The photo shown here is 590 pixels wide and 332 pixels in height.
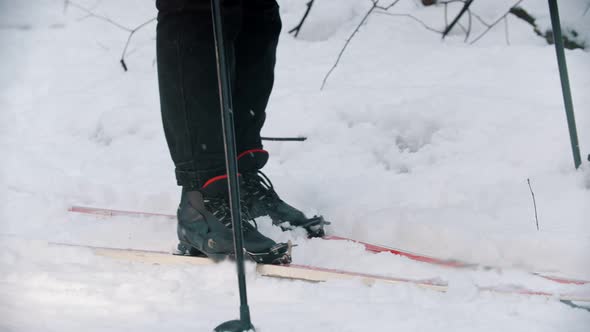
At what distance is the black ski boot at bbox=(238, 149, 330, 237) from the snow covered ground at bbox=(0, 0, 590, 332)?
0.04 metres

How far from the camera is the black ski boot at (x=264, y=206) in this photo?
1.63 m

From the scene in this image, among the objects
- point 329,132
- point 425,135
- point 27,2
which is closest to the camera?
point 425,135

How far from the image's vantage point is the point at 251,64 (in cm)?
165

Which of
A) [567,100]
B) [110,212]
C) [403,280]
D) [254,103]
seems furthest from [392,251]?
[110,212]

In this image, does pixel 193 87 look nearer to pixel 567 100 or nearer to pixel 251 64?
pixel 251 64

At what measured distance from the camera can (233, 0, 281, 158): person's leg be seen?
1.63 metres

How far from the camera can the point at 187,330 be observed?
2.97 feet

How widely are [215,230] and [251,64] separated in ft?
1.62

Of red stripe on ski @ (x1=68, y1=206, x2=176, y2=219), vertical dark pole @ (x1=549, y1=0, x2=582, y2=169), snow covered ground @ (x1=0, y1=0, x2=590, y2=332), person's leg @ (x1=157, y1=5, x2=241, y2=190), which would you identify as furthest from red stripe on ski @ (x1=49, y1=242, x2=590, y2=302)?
vertical dark pole @ (x1=549, y1=0, x2=582, y2=169)

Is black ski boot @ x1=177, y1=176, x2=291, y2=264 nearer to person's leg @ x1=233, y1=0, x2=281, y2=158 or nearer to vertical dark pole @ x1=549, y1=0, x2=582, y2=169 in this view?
person's leg @ x1=233, y1=0, x2=281, y2=158

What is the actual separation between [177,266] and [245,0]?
2.39 ft

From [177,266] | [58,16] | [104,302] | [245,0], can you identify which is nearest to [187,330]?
[104,302]

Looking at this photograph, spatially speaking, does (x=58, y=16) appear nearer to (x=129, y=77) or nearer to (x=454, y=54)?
(x=129, y=77)

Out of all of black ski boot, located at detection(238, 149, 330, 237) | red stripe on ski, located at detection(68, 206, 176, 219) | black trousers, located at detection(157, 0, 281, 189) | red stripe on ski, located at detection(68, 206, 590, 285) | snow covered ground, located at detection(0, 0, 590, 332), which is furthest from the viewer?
red stripe on ski, located at detection(68, 206, 176, 219)
